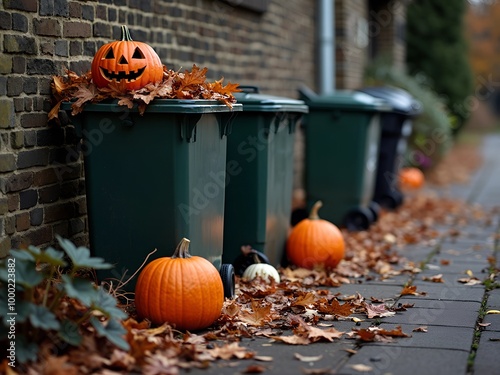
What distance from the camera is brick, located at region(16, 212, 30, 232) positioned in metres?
4.32

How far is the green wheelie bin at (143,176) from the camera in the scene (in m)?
4.39

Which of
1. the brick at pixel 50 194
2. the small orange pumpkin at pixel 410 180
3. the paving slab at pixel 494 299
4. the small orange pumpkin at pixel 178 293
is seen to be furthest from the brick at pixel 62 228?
the small orange pumpkin at pixel 410 180

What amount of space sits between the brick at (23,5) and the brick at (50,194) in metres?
0.98

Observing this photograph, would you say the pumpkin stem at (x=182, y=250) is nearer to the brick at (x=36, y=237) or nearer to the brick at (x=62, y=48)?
the brick at (x=36, y=237)

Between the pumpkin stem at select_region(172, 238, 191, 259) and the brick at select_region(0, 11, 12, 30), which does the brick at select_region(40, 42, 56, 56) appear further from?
the pumpkin stem at select_region(172, 238, 191, 259)

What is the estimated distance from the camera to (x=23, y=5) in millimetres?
4297

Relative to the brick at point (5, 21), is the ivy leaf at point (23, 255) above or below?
below

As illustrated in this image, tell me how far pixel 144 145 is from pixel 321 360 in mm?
1527

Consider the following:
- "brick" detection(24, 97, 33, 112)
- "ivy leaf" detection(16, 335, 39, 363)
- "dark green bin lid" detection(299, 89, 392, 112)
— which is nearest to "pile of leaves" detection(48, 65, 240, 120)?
"brick" detection(24, 97, 33, 112)

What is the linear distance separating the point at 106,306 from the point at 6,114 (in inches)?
49.4

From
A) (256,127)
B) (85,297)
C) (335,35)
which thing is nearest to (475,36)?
(335,35)

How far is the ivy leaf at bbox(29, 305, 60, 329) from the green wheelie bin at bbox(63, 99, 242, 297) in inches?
46.3

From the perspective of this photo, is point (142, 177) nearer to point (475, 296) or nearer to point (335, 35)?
point (475, 296)

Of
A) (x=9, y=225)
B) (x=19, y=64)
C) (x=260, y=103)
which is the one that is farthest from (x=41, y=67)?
(x=260, y=103)
